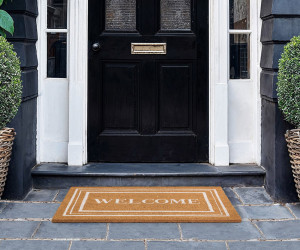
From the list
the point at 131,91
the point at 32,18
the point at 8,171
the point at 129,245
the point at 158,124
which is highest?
the point at 32,18

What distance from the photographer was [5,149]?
365 cm

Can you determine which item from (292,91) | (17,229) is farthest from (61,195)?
(292,91)

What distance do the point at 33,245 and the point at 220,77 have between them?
2170mm

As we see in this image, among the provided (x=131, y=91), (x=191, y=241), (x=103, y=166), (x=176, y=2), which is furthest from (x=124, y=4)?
(x=191, y=241)

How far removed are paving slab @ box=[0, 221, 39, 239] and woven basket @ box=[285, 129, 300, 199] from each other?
1.76 meters

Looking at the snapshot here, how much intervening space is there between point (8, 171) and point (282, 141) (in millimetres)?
2027

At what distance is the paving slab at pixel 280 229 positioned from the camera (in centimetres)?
323

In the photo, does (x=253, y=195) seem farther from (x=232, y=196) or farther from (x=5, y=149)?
(x=5, y=149)

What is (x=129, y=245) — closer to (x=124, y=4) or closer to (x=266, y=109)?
(x=266, y=109)

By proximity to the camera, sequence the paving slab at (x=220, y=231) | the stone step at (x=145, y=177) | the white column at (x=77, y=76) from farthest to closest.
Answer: the white column at (x=77, y=76), the stone step at (x=145, y=177), the paving slab at (x=220, y=231)

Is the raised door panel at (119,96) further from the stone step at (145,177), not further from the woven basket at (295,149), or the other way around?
the woven basket at (295,149)

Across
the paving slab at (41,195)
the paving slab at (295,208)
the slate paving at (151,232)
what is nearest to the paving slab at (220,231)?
the slate paving at (151,232)

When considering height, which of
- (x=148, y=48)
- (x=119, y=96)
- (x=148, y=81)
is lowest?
(x=119, y=96)

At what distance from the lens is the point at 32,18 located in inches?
168
